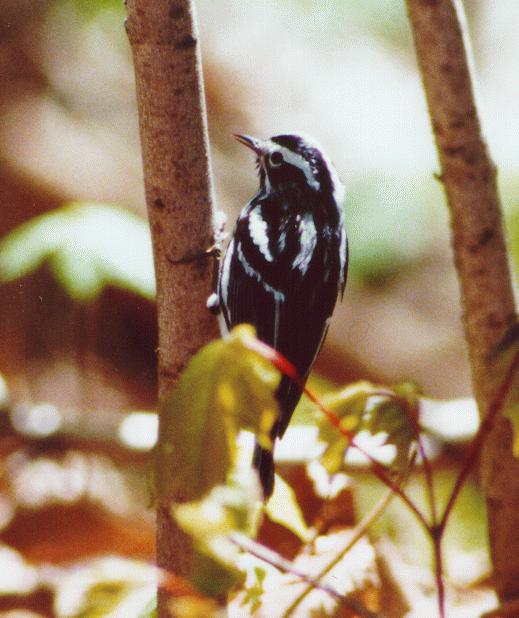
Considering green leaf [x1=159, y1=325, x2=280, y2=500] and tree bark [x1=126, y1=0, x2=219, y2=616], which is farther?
tree bark [x1=126, y1=0, x2=219, y2=616]

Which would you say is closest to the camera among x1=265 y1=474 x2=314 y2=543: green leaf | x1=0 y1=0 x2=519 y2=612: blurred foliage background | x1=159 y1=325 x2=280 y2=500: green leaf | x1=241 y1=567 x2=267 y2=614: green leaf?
x1=159 y1=325 x2=280 y2=500: green leaf

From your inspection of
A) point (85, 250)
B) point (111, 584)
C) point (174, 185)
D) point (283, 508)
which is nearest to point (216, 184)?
point (85, 250)

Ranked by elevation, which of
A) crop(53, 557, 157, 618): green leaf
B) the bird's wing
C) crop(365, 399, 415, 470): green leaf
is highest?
the bird's wing

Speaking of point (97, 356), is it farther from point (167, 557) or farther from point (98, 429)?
point (167, 557)

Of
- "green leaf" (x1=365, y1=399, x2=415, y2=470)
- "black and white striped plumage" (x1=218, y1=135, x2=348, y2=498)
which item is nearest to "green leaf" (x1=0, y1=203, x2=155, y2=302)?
"black and white striped plumage" (x1=218, y1=135, x2=348, y2=498)

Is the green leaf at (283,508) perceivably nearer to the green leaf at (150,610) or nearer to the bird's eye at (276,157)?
the green leaf at (150,610)

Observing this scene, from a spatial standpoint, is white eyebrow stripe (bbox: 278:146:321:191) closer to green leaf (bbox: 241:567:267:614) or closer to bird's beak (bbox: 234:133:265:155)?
bird's beak (bbox: 234:133:265:155)

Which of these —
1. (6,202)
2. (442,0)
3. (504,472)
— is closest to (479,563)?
(504,472)

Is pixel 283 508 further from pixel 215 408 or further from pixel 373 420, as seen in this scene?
pixel 215 408
